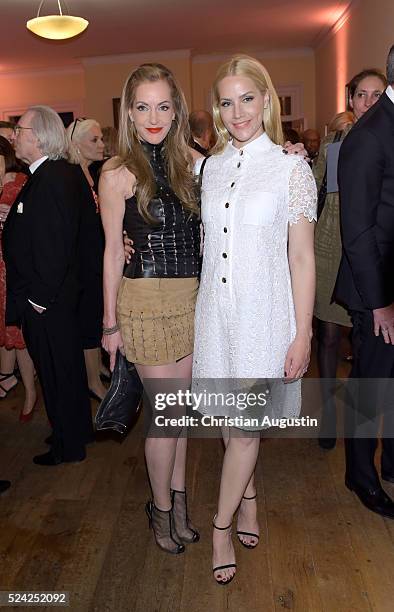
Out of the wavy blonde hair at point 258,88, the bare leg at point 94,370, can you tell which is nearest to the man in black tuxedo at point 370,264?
the wavy blonde hair at point 258,88

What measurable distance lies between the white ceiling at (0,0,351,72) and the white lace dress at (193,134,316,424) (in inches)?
231

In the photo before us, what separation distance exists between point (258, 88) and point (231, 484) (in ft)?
4.04

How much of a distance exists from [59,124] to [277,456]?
1832 mm

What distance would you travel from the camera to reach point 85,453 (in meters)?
2.88

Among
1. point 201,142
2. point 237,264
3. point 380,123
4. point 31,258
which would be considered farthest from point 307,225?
point 201,142

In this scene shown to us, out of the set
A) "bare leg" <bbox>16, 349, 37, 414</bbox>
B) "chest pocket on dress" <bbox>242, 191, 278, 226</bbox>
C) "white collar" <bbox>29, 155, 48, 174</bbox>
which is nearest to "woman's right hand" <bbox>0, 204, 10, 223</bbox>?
"white collar" <bbox>29, 155, 48, 174</bbox>

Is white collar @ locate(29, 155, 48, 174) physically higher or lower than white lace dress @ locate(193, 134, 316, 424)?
higher

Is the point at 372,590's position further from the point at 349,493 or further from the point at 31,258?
the point at 31,258

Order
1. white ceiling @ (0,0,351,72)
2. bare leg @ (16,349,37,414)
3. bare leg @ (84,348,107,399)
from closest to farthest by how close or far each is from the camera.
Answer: bare leg @ (16,349,37,414), bare leg @ (84,348,107,399), white ceiling @ (0,0,351,72)

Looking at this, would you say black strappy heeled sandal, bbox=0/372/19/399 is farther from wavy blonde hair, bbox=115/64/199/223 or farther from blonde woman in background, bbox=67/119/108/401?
wavy blonde hair, bbox=115/64/199/223

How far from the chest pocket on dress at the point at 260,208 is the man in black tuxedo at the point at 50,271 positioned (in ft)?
3.86

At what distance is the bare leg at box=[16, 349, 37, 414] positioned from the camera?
3277mm

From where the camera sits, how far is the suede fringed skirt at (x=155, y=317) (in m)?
1.90

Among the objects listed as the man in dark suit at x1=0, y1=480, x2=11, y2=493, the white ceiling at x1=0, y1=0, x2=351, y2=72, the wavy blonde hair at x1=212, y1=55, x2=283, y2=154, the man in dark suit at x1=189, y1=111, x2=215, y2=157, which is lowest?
the man in dark suit at x1=0, y1=480, x2=11, y2=493
